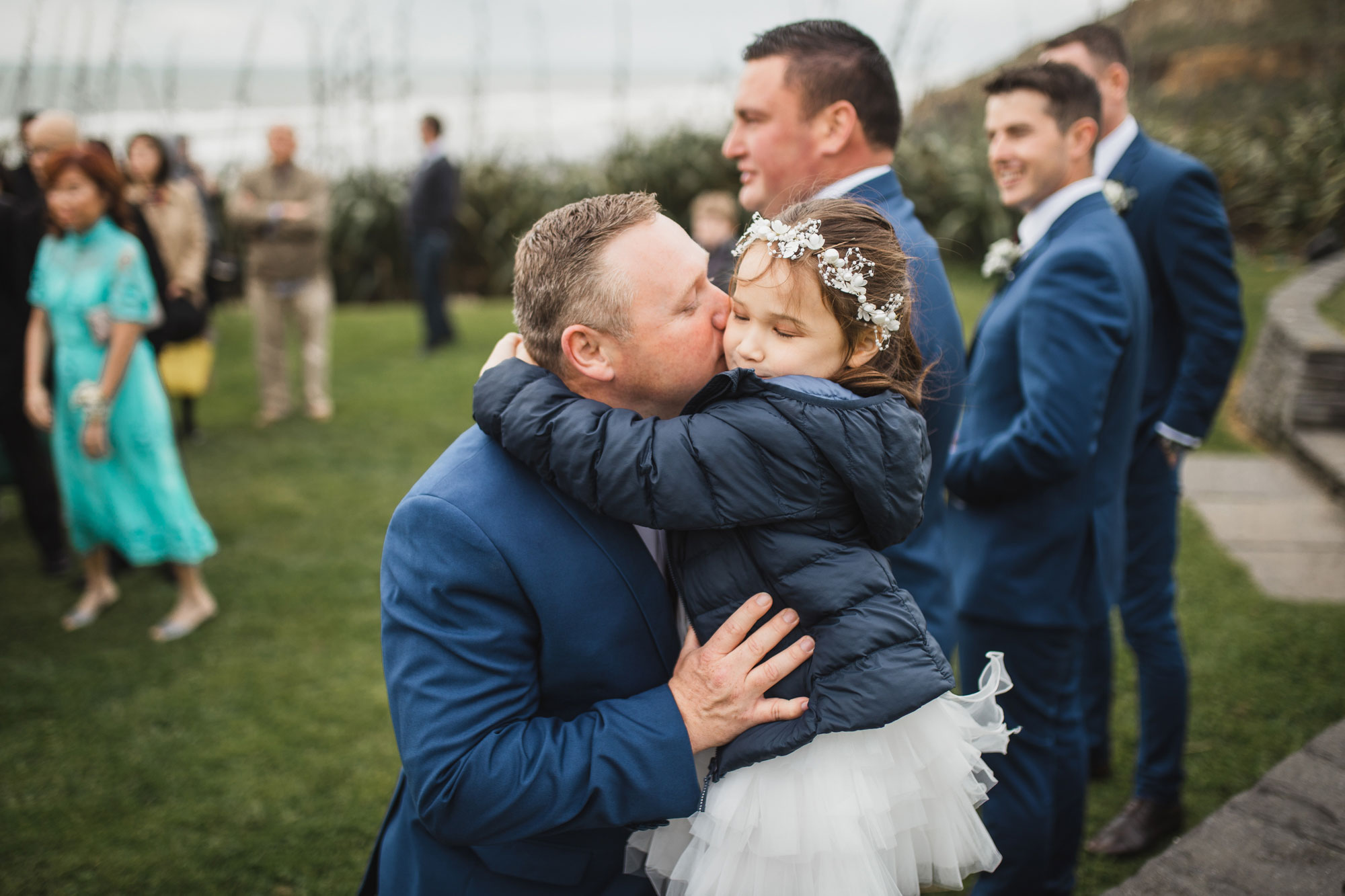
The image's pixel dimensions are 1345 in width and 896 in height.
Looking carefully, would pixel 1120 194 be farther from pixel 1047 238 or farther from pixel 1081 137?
pixel 1047 238

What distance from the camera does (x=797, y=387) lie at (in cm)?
163

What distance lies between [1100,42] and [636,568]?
120 inches

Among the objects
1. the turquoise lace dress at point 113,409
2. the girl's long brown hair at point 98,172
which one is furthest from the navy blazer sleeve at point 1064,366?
the girl's long brown hair at point 98,172

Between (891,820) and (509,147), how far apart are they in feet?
45.9

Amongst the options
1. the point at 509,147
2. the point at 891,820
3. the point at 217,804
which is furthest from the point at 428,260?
the point at 891,820

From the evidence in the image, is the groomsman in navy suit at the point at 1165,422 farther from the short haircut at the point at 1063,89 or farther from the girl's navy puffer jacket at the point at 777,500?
the girl's navy puffer jacket at the point at 777,500

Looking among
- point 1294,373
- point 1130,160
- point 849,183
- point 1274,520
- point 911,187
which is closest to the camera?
point 849,183

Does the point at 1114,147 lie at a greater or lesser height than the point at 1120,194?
greater

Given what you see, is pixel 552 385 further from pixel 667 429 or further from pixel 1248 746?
pixel 1248 746

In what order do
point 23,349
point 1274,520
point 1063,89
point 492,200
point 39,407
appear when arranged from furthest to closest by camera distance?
point 492,200 < point 1274,520 < point 23,349 < point 39,407 < point 1063,89

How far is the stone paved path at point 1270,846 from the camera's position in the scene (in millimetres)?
2217

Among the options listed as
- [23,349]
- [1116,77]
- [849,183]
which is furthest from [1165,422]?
[23,349]

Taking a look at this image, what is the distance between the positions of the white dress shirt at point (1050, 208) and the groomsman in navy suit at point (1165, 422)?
0.58 m

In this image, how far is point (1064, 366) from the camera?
249cm
